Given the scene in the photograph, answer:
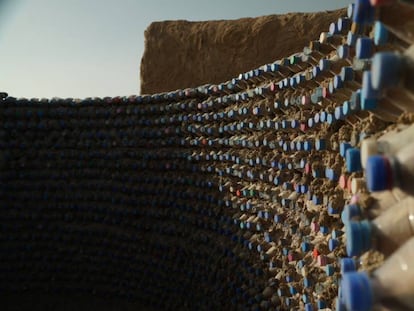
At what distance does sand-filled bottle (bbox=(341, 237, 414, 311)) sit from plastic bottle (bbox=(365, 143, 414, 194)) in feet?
0.37

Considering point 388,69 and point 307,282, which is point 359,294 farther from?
point 307,282

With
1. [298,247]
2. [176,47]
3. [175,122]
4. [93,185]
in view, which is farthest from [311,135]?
[176,47]

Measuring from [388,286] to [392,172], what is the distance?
8.7 inches

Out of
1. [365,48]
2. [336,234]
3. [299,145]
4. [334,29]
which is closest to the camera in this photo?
[365,48]

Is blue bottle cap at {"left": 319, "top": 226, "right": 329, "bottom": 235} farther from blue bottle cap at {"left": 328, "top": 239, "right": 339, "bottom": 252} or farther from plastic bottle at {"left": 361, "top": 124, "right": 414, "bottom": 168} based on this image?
plastic bottle at {"left": 361, "top": 124, "right": 414, "bottom": 168}

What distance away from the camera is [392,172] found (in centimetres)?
116

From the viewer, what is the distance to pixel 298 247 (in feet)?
9.04

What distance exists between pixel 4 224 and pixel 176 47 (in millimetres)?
2632

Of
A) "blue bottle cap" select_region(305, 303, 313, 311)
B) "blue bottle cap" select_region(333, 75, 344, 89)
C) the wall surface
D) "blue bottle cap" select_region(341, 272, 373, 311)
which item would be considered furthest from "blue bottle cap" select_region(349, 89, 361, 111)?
the wall surface

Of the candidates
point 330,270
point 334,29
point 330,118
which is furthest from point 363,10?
point 330,270

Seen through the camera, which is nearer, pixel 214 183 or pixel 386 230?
pixel 386 230

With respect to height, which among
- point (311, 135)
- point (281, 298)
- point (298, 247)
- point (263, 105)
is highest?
point (263, 105)

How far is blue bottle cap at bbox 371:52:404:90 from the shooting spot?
113 cm

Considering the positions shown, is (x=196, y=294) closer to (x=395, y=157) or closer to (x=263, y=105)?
(x=263, y=105)
